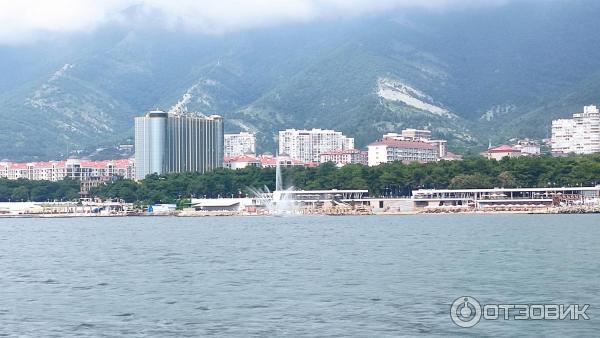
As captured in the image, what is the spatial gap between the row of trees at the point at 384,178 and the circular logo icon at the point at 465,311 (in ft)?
294

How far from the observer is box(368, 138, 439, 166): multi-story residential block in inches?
7416

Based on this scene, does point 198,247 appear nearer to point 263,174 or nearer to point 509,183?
point 509,183

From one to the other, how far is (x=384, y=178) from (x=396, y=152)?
65577 millimetres

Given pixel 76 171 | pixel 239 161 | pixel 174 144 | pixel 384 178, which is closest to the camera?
pixel 384 178

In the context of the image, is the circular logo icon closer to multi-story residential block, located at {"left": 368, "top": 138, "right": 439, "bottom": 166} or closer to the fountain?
the fountain

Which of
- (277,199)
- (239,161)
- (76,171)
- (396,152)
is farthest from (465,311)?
(76,171)

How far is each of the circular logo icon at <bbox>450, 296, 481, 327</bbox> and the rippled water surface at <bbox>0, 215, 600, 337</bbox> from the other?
1.03 ft

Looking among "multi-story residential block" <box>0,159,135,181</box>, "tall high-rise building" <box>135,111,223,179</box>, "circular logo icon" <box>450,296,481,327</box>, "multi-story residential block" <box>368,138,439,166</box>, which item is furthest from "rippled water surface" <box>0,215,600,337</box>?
"multi-story residential block" <box>0,159,135,181</box>

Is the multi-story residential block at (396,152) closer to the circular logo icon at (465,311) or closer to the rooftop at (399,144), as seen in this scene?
the rooftop at (399,144)

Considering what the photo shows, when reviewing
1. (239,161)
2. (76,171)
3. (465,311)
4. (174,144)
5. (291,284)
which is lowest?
(465,311)

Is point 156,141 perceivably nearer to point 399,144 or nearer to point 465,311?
point 399,144

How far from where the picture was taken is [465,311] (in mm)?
31031

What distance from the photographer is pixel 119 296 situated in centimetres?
3581

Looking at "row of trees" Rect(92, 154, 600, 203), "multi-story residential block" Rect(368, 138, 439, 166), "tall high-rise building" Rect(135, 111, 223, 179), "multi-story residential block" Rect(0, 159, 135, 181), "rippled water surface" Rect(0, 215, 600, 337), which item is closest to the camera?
"rippled water surface" Rect(0, 215, 600, 337)
